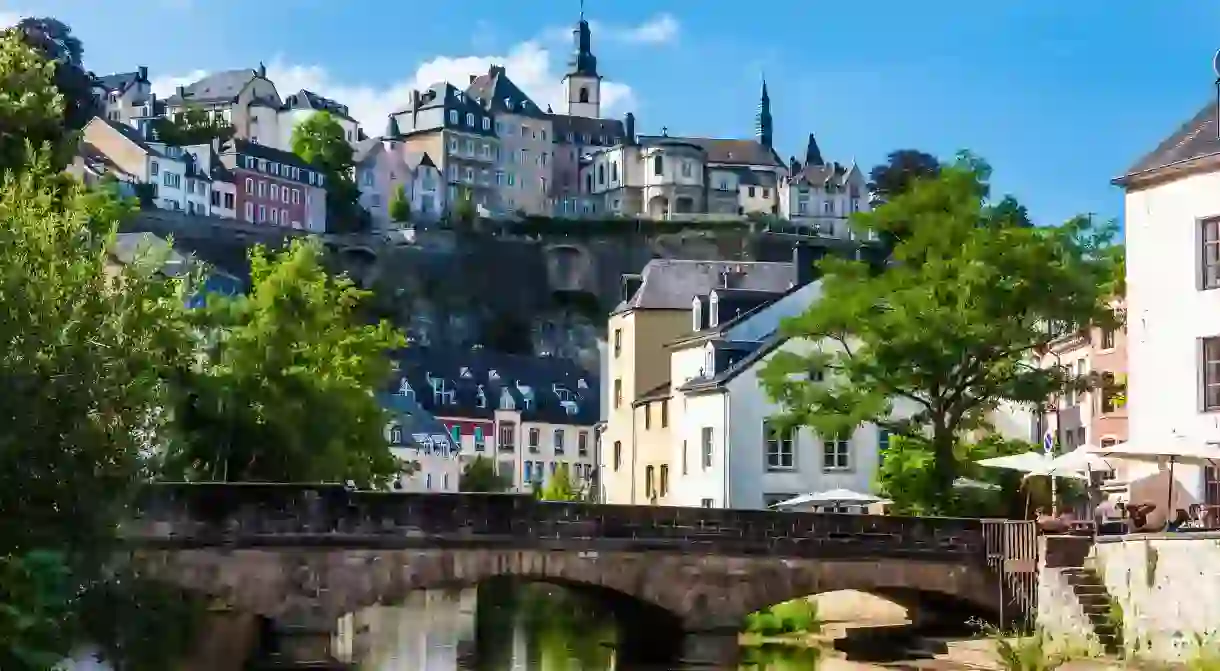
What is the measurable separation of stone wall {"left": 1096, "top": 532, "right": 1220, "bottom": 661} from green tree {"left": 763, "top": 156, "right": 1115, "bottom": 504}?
9.41 m

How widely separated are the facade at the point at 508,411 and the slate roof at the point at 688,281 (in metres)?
39.9

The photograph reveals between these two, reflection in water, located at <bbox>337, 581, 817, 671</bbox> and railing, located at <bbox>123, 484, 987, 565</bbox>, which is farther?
reflection in water, located at <bbox>337, 581, 817, 671</bbox>

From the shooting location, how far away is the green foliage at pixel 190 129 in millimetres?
160625

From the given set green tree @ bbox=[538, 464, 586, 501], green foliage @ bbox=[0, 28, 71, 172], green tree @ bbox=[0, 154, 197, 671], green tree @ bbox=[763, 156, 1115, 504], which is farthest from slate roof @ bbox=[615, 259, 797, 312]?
green tree @ bbox=[0, 154, 197, 671]

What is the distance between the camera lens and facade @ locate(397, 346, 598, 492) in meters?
117

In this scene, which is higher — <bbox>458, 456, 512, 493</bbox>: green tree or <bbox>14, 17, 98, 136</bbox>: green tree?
<bbox>14, 17, 98, 136</bbox>: green tree

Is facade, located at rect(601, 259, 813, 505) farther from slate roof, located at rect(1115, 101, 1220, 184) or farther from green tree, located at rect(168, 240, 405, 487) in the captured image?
slate roof, located at rect(1115, 101, 1220, 184)

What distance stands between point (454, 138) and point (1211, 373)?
143212 millimetres

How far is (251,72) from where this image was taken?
593 ft

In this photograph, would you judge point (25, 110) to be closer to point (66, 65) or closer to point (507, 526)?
point (507, 526)

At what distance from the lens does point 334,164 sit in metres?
168

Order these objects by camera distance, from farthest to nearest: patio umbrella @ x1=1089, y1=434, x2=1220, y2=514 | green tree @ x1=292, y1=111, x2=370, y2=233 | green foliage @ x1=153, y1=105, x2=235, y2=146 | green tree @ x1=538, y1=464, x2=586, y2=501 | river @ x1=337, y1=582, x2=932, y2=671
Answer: green tree @ x1=292, y1=111, x2=370, y2=233 < green foliage @ x1=153, y1=105, x2=235, y2=146 < green tree @ x1=538, y1=464, x2=586, y2=501 < river @ x1=337, y1=582, x2=932, y2=671 < patio umbrella @ x1=1089, y1=434, x2=1220, y2=514

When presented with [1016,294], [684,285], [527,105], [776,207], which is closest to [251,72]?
[527,105]

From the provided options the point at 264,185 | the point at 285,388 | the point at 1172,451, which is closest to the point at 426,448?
the point at 264,185
